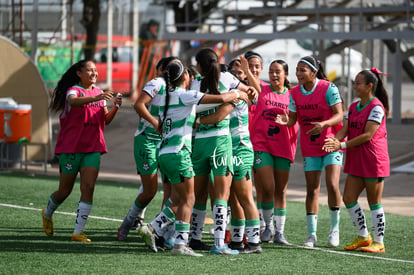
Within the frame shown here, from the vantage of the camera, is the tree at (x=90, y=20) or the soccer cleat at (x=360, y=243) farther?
the tree at (x=90, y=20)

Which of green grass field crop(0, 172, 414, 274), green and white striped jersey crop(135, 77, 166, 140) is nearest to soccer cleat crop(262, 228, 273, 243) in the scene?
green grass field crop(0, 172, 414, 274)

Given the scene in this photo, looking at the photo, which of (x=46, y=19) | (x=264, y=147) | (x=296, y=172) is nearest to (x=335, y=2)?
(x=296, y=172)

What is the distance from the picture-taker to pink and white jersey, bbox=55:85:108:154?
972cm

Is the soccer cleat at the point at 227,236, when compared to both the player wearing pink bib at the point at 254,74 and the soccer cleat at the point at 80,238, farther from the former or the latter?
the soccer cleat at the point at 80,238

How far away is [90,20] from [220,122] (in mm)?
18593

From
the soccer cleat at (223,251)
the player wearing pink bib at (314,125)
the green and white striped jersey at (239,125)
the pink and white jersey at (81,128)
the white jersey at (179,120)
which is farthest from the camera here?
the pink and white jersey at (81,128)

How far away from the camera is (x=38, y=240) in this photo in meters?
9.66

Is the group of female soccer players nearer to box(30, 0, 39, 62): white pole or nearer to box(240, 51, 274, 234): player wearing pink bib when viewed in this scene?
box(240, 51, 274, 234): player wearing pink bib

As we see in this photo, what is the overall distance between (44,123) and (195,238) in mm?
10310

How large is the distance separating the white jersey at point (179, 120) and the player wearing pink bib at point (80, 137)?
1179 mm

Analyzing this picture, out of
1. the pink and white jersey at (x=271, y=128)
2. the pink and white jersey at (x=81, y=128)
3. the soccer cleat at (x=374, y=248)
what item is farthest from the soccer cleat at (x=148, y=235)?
the soccer cleat at (x=374, y=248)

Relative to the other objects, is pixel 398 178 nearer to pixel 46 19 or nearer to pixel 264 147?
pixel 264 147

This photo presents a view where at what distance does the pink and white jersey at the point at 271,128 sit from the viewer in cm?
972

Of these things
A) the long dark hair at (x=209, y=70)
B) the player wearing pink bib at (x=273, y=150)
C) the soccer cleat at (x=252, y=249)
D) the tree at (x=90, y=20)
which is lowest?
the soccer cleat at (x=252, y=249)
